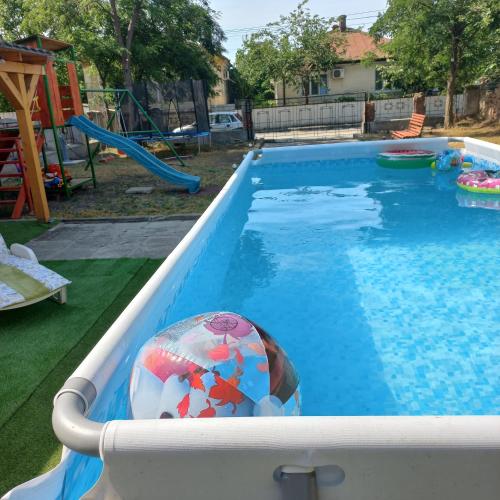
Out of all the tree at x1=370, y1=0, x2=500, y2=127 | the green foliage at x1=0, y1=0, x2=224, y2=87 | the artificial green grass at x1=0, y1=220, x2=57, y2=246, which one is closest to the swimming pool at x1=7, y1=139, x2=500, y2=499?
the artificial green grass at x1=0, y1=220, x2=57, y2=246

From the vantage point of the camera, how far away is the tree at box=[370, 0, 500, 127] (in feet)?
55.4

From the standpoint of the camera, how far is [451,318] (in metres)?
4.65

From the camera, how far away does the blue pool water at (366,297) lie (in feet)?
12.2

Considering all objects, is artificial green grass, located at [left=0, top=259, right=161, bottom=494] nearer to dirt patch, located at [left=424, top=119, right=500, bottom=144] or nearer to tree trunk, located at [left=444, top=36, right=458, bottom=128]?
dirt patch, located at [left=424, top=119, right=500, bottom=144]

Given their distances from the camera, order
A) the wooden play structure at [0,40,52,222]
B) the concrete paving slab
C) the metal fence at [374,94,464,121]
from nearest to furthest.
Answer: the wooden play structure at [0,40,52,222], the concrete paving slab, the metal fence at [374,94,464,121]

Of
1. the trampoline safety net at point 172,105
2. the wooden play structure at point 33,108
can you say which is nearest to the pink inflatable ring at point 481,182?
the wooden play structure at point 33,108

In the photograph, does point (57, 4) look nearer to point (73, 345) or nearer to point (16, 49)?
point (16, 49)

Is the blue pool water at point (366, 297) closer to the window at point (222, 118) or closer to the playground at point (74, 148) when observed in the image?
the playground at point (74, 148)

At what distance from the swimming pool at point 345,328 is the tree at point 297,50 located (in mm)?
25801

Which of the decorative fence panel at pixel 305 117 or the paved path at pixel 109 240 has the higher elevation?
the decorative fence panel at pixel 305 117

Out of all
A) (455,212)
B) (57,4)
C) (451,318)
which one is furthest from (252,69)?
(451,318)

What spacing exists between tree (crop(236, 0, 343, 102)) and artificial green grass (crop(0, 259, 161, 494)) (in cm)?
3093

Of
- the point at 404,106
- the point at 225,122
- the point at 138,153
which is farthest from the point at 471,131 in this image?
the point at 138,153

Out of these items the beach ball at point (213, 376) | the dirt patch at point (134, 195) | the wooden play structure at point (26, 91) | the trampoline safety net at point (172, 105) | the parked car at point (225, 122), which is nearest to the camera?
the beach ball at point (213, 376)
